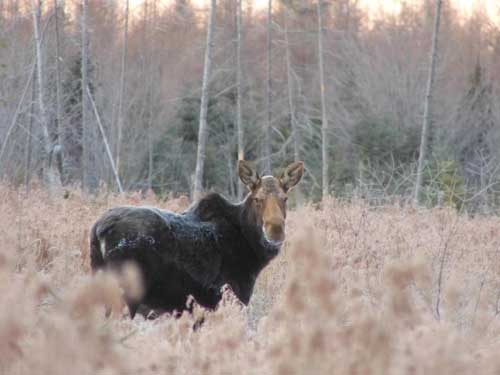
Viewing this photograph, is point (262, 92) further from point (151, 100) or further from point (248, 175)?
point (248, 175)

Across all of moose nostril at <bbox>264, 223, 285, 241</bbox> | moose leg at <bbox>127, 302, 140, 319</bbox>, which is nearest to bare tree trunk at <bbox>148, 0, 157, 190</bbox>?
moose nostril at <bbox>264, 223, 285, 241</bbox>

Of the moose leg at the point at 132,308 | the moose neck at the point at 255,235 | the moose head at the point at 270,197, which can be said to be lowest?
the moose leg at the point at 132,308

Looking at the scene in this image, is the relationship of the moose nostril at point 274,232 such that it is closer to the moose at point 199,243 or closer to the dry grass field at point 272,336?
the moose at point 199,243

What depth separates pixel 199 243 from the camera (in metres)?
8.16

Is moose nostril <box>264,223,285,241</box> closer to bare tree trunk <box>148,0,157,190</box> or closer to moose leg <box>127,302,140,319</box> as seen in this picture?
moose leg <box>127,302,140,319</box>

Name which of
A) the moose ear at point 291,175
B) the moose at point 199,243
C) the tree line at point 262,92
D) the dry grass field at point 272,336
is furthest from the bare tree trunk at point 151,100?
the dry grass field at point 272,336

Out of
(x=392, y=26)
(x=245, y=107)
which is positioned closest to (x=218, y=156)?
(x=245, y=107)

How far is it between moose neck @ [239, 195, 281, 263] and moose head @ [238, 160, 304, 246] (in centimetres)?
2

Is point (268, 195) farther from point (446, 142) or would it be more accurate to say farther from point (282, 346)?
point (446, 142)

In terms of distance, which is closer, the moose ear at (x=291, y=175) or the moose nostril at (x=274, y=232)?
the moose nostril at (x=274, y=232)

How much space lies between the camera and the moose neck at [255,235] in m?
8.57

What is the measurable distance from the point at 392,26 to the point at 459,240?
1521 inches

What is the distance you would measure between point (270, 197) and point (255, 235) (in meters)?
0.48

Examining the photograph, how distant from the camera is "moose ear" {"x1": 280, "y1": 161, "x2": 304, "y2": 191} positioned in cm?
886
